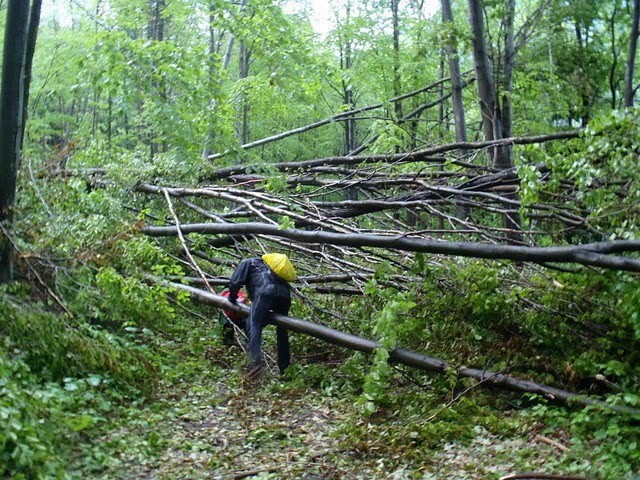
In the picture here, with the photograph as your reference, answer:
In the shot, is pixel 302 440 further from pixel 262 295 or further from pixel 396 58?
pixel 396 58

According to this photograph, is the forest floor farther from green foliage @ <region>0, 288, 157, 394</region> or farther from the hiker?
the hiker

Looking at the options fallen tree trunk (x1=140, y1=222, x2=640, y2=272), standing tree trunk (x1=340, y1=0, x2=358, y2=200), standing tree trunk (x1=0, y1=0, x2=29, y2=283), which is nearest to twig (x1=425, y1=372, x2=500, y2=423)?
fallen tree trunk (x1=140, y1=222, x2=640, y2=272)

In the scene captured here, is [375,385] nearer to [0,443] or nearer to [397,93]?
[0,443]

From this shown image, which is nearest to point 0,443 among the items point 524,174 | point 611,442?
point 611,442

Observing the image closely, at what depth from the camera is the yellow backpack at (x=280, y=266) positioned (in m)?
7.74

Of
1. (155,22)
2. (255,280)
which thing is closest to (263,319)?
(255,280)

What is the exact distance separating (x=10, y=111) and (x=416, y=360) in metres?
4.87

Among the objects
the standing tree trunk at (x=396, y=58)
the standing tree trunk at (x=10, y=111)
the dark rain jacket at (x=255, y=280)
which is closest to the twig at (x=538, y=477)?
the dark rain jacket at (x=255, y=280)

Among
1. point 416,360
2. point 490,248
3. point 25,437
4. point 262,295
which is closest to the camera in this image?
point 25,437

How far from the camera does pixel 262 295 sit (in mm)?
7531

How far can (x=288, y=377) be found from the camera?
752 cm

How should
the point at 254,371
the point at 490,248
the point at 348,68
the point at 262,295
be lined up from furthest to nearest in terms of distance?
the point at 348,68 < the point at 262,295 < the point at 254,371 < the point at 490,248

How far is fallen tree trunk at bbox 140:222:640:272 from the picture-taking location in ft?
15.4

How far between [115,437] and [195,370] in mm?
2333
